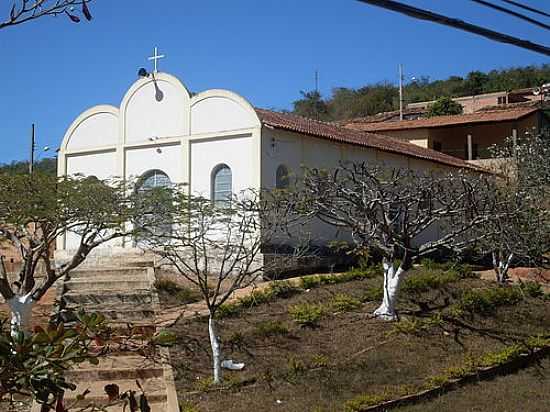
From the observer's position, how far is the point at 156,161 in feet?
77.7

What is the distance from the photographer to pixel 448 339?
1433 centimetres

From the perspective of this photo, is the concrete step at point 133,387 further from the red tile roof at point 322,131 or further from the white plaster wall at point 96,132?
the white plaster wall at point 96,132

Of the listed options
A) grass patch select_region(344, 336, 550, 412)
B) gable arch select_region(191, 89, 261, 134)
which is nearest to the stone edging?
grass patch select_region(344, 336, 550, 412)

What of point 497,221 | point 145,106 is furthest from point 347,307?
point 145,106

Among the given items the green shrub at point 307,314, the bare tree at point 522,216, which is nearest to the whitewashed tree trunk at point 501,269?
the bare tree at point 522,216

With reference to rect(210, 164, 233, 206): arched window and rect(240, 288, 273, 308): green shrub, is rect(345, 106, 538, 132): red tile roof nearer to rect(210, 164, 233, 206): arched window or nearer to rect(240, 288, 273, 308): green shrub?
rect(210, 164, 233, 206): arched window

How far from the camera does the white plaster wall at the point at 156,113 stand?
2320cm

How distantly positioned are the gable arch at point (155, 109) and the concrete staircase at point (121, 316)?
473 cm

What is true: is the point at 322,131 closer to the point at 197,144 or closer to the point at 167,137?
the point at 197,144

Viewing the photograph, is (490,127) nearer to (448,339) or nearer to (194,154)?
(194,154)

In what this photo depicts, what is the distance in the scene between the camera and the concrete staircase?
11180 millimetres

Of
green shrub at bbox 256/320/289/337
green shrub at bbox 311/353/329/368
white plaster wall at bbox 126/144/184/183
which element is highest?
white plaster wall at bbox 126/144/184/183

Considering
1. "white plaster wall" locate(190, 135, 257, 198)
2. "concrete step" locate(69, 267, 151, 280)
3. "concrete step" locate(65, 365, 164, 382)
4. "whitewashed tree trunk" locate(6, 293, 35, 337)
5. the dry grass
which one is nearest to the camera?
the dry grass

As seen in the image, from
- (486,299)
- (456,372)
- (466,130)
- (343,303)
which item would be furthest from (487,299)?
(466,130)
